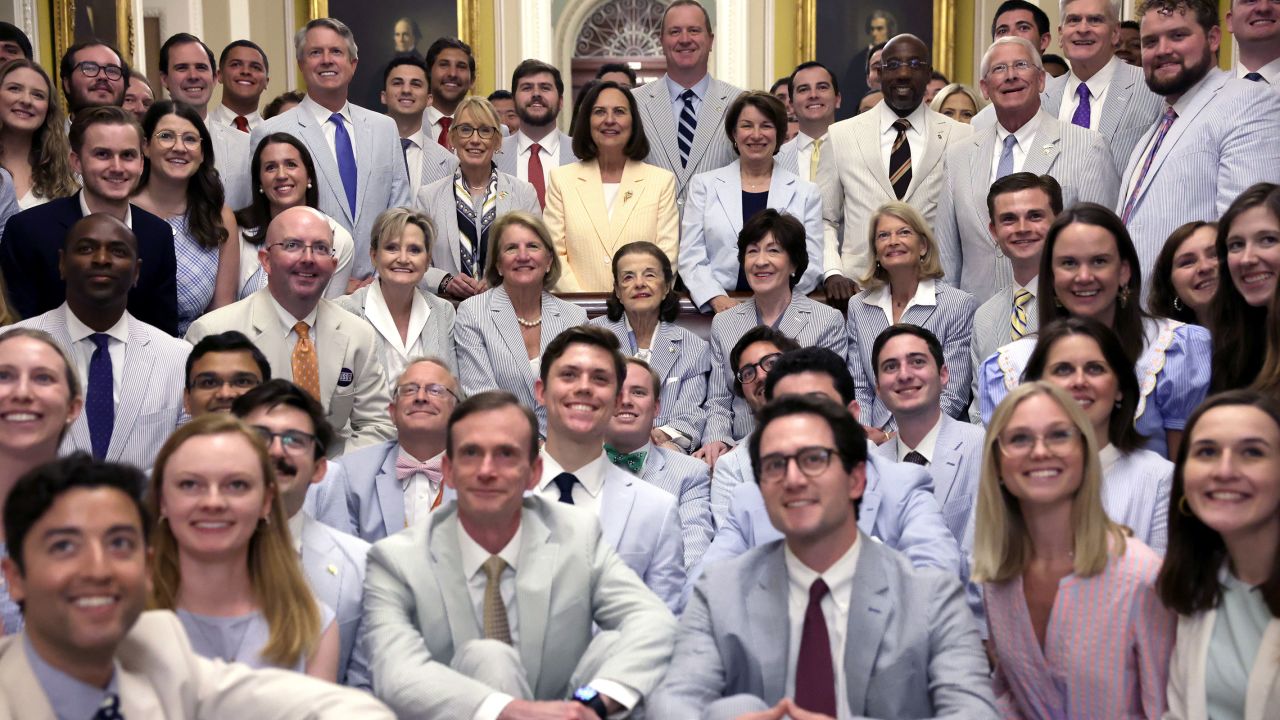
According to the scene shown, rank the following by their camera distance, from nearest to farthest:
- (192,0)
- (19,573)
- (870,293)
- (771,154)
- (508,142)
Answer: (19,573) → (870,293) → (771,154) → (508,142) → (192,0)

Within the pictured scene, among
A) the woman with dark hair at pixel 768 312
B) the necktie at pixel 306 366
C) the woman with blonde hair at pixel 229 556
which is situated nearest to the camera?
the woman with blonde hair at pixel 229 556

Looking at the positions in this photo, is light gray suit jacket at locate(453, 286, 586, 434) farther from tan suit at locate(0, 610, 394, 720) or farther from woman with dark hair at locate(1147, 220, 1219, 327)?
tan suit at locate(0, 610, 394, 720)

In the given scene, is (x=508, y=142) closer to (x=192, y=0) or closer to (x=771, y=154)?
(x=771, y=154)

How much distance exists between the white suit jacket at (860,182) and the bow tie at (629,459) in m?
1.67

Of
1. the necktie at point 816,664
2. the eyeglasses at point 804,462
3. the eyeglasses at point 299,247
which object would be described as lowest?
the necktie at point 816,664

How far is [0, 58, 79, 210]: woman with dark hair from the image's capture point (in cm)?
553

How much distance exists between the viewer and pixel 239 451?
10.2ft

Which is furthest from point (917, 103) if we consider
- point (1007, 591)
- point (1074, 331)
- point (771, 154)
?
point (1007, 591)

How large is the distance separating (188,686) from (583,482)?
67.7 inches

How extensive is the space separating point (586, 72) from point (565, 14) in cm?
60

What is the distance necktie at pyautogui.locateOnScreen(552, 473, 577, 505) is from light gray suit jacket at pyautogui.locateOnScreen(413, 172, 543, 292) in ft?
6.42

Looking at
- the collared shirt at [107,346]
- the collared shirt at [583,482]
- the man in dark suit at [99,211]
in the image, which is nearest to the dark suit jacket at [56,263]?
the man in dark suit at [99,211]

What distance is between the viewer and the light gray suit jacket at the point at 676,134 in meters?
6.55

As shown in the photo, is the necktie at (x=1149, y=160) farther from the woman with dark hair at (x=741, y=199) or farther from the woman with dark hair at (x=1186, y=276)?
the woman with dark hair at (x=741, y=199)
